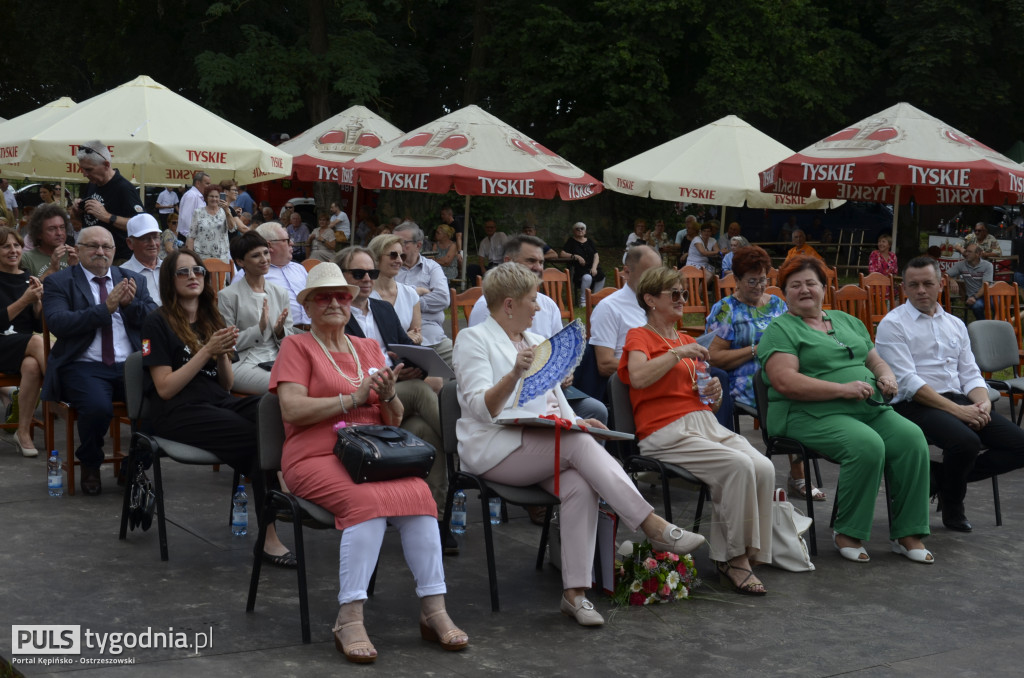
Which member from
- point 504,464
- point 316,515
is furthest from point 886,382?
point 316,515

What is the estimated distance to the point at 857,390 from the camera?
602cm

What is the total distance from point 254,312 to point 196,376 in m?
1.25

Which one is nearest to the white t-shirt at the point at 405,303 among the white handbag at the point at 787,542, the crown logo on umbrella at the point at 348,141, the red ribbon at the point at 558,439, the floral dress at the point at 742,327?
the floral dress at the point at 742,327

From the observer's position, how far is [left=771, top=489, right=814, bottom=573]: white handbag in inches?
225

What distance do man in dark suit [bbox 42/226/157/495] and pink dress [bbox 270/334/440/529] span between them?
6.71 ft

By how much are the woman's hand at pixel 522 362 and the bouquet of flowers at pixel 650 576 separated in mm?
1002

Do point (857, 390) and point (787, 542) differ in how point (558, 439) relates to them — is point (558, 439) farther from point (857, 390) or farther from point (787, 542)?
point (857, 390)

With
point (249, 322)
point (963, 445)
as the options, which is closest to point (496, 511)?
point (249, 322)

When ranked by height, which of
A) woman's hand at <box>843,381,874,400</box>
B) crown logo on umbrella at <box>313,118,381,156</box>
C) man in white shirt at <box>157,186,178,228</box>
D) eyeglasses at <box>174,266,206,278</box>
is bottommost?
woman's hand at <box>843,381,874,400</box>

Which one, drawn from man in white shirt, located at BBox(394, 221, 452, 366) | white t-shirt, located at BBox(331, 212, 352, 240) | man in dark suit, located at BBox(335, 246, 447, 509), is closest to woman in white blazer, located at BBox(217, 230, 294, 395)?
man in dark suit, located at BBox(335, 246, 447, 509)

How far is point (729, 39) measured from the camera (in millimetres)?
28344

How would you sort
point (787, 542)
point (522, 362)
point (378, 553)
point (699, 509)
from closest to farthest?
point (378, 553)
point (522, 362)
point (787, 542)
point (699, 509)

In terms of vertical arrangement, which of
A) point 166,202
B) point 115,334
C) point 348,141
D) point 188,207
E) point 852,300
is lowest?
point 115,334

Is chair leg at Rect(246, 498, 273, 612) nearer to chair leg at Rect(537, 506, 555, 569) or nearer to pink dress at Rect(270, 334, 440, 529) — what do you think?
pink dress at Rect(270, 334, 440, 529)
